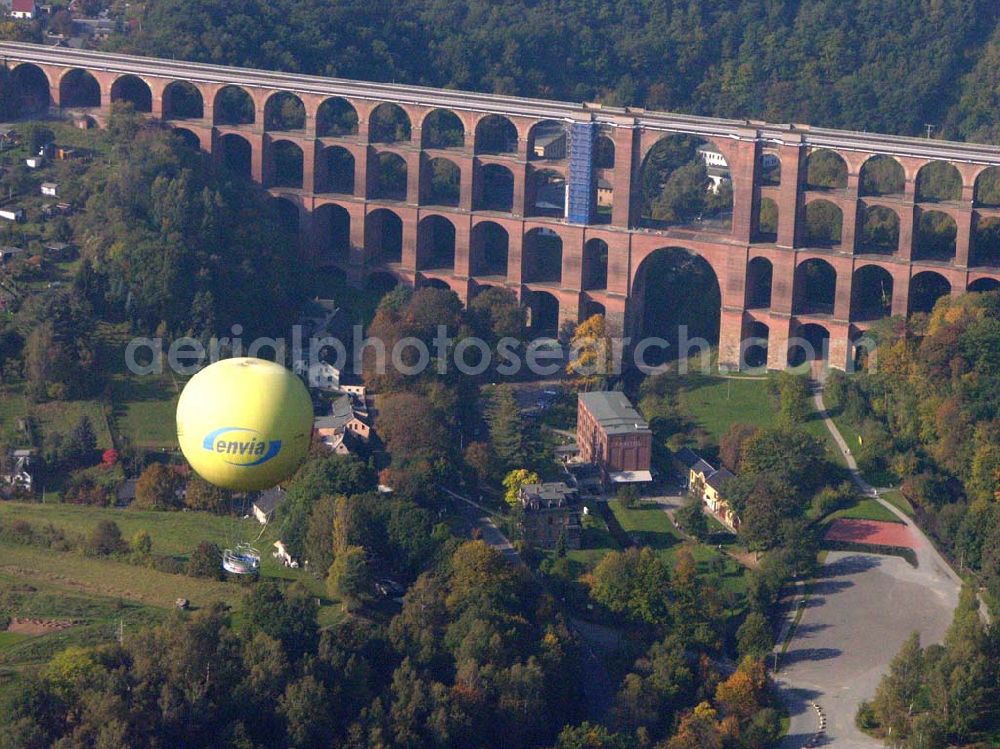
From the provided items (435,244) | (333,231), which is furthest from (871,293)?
(333,231)

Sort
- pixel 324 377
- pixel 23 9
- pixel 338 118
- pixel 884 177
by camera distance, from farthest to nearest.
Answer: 1. pixel 23 9
2. pixel 884 177
3. pixel 338 118
4. pixel 324 377

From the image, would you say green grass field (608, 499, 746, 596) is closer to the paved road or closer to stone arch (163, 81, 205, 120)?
the paved road

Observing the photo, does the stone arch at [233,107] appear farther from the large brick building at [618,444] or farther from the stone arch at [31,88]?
the large brick building at [618,444]

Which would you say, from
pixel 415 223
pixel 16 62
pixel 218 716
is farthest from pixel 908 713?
pixel 16 62

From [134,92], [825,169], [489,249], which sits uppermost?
[134,92]

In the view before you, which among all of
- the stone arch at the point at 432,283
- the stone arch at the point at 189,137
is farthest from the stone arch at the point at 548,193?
the stone arch at the point at 189,137

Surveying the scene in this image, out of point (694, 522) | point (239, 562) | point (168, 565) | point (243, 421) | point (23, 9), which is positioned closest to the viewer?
point (243, 421)

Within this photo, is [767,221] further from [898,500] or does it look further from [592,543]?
[592,543]
